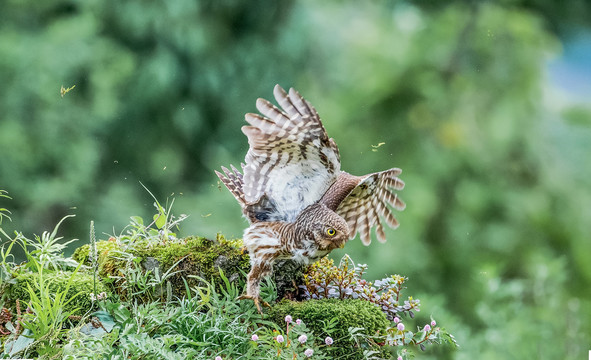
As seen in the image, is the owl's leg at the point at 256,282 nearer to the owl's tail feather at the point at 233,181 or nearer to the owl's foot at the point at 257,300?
the owl's foot at the point at 257,300

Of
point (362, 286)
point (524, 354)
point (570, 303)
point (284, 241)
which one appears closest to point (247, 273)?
point (284, 241)

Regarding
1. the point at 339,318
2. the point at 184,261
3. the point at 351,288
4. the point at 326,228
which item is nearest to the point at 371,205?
the point at 351,288

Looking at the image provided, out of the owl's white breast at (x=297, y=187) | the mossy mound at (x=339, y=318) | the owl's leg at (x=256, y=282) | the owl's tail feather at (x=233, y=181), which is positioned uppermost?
the owl's tail feather at (x=233, y=181)

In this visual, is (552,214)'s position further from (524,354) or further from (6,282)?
(6,282)

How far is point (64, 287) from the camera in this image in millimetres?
2461

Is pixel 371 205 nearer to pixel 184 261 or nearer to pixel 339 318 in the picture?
pixel 339 318

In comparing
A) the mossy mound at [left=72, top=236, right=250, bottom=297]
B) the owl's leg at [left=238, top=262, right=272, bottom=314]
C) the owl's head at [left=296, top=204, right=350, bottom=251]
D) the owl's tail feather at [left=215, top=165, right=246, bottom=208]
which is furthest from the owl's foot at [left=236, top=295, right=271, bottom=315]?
the owl's tail feather at [left=215, top=165, right=246, bottom=208]

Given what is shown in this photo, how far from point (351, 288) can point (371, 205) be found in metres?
0.35

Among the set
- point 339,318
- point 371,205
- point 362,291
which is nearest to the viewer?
point 339,318

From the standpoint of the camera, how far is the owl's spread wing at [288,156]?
2.34 m

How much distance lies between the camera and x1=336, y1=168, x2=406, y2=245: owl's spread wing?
2.74m

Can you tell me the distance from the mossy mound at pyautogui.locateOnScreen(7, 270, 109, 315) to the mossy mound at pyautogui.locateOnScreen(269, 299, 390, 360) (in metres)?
0.63

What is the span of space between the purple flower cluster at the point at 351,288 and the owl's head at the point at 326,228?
0.28 m

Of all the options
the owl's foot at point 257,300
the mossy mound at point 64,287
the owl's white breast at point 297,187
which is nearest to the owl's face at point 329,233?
the owl's white breast at point 297,187
